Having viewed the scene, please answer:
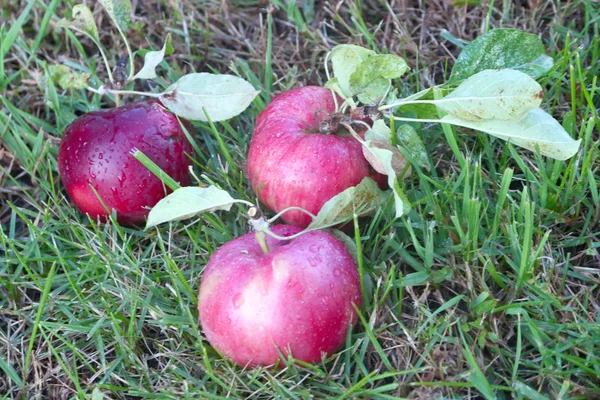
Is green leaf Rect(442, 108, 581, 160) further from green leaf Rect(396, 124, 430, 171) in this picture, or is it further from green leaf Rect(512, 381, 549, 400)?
green leaf Rect(512, 381, 549, 400)

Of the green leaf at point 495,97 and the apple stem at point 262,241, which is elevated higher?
the green leaf at point 495,97

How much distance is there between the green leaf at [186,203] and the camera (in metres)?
1.70

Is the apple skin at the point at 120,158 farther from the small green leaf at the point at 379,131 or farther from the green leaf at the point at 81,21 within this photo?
the small green leaf at the point at 379,131

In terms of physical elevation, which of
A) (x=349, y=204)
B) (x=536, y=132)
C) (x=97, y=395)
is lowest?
(x=97, y=395)

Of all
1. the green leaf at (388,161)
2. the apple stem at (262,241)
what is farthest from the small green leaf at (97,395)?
the green leaf at (388,161)

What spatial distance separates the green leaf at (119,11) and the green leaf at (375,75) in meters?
0.84

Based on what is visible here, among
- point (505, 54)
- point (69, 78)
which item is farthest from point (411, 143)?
point (69, 78)

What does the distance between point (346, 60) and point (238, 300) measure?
0.74 m

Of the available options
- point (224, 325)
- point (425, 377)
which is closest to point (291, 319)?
point (224, 325)

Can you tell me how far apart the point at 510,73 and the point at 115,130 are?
113 centimetres

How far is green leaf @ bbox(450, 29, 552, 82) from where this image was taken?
82.7 inches

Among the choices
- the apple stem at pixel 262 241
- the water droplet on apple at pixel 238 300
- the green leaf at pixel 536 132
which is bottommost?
the water droplet on apple at pixel 238 300

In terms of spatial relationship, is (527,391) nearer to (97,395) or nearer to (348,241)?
(348,241)

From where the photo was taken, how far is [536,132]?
70.2 inches
